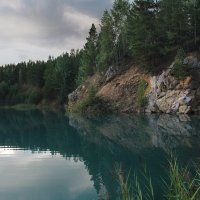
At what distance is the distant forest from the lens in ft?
224

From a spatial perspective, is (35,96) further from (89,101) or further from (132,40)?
(132,40)

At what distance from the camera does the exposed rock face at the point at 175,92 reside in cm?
5797

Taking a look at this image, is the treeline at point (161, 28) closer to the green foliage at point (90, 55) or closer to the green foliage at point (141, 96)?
the green foliage at point (141, 96)

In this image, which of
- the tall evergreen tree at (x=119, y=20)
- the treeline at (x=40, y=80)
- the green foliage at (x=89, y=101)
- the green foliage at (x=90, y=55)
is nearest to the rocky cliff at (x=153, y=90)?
the green foliage at (x=89, y=101)

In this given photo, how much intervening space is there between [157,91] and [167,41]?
35.6ft

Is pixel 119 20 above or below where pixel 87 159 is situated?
above

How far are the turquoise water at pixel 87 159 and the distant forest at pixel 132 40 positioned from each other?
100 ft

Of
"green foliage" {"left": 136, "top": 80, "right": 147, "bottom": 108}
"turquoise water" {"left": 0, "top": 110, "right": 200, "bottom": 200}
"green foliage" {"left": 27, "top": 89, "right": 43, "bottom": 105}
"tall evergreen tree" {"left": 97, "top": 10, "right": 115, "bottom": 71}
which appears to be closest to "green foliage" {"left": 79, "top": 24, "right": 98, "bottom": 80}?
"tall evergreen tree" {"left": 97, "top": 10, "right": 115, "bottom": 71}

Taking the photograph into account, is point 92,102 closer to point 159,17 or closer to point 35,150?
point 159,17

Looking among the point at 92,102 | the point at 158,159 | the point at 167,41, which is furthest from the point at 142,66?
the point at 158,159

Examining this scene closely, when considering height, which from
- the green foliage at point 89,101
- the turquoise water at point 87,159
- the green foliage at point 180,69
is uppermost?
the green foliage at point 180,69

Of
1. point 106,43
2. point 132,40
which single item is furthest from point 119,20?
point 132,40

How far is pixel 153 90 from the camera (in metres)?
66.3

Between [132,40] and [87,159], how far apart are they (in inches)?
2046
